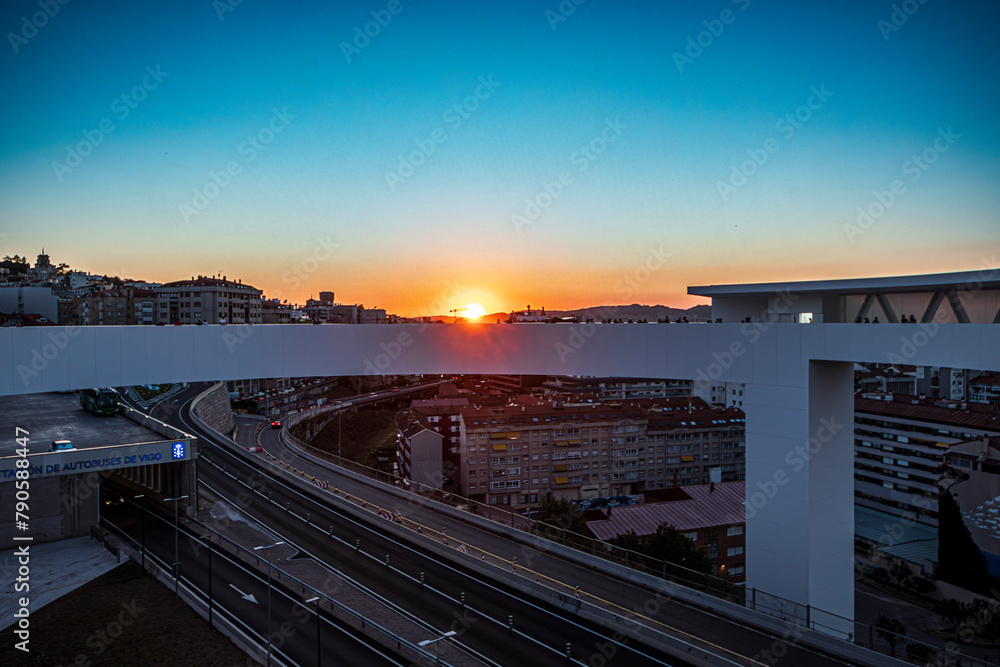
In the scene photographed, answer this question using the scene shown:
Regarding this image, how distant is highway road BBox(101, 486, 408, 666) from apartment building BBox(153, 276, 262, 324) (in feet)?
199

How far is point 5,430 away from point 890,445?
234 feet

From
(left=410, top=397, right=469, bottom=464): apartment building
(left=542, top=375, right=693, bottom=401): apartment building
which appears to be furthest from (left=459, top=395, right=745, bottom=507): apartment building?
(left=542, top=375, right=693, bottom=401): apartment building

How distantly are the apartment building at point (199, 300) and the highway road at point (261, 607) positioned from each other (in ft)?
199

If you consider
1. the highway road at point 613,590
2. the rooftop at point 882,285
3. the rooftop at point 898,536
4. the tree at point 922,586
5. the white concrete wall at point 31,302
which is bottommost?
the tree at point 922,586

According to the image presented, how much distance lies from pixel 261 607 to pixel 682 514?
33.3 meters

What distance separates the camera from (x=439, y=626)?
15.4 metres

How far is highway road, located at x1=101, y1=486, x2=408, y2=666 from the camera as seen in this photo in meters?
14.4

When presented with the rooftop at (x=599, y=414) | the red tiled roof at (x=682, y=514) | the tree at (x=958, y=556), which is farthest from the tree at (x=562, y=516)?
the tree at (x=958, y=556)

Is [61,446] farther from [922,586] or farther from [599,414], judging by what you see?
[922,586]

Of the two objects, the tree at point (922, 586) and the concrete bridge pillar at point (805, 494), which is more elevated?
the concrete bridge pillar at point (805, 494)

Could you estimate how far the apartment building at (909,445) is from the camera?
58.8 m

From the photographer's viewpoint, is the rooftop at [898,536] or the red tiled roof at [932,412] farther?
the red tiled roof at [932,412]

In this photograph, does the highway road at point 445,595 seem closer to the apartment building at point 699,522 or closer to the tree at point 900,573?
the apartment building at point 699,522

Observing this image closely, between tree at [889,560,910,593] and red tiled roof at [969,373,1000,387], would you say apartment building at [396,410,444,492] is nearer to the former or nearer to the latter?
tree at [889,560,910,593]
